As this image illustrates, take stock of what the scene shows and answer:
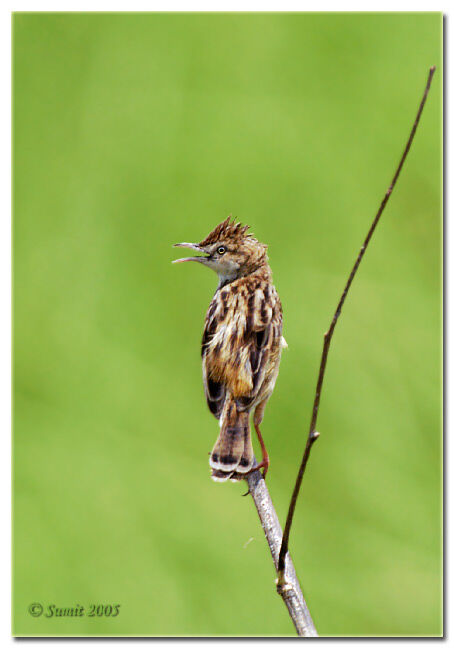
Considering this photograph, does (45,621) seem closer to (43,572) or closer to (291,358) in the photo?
(43,572)

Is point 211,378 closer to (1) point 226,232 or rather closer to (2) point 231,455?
(2) point 231,455

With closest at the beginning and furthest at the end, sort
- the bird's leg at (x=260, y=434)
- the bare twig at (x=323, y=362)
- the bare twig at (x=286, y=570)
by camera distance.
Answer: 1. the bare twig at (x=323, y=362)
2. the bare twig at (x=286, y=570)
3. the bird's leg at (x=260, y=434)

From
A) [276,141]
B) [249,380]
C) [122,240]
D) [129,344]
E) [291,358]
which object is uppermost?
[276,141]

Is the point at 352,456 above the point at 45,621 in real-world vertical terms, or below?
above

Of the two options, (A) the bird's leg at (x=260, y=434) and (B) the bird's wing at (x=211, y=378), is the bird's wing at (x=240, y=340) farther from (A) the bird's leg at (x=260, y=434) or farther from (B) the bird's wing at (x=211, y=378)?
(A) the bird's leg at (x=260, y=434)

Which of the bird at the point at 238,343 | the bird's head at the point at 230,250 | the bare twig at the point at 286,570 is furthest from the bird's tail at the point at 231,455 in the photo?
the bird's head at the point at 230,250

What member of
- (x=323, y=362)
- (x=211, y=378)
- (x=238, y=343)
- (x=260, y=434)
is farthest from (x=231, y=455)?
(x=323, y=362)

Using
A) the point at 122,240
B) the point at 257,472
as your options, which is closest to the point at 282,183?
the point at 122,240
